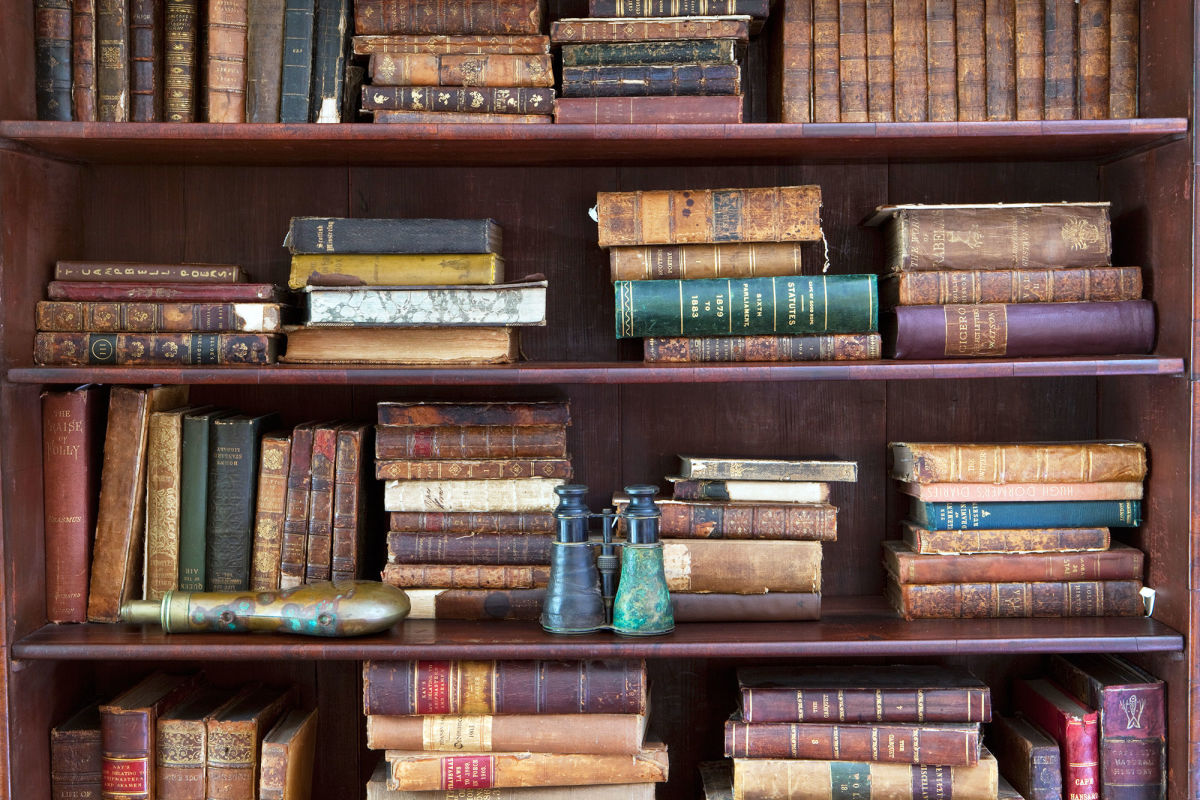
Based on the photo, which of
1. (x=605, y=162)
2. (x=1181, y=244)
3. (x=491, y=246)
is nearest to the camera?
(x=1181, y=244)

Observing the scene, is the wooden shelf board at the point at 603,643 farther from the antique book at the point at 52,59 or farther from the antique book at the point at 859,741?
the antique book at the point at 52,59

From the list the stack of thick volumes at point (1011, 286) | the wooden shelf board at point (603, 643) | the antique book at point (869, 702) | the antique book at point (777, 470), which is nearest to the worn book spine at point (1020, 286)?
the stack of thick volumes at point (1011, 286)

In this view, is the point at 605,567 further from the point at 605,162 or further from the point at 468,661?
the point at 605,162

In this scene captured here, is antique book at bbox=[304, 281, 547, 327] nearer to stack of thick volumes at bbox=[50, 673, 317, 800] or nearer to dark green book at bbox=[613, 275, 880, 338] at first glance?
dark green book at bbox=[613, 275, 880, 338]

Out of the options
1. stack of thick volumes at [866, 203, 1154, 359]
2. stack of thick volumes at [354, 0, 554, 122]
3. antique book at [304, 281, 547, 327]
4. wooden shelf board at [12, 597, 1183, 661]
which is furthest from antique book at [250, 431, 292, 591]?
stack of thick volumes at [866, 203, 1154, 359]

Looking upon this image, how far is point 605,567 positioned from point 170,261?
106cm

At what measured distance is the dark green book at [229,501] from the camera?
181cm

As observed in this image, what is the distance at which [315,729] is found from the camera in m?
2.00

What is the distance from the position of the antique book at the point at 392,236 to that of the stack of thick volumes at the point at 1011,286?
74cm

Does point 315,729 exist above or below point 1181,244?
below

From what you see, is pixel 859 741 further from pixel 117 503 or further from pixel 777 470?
pixel 117 503

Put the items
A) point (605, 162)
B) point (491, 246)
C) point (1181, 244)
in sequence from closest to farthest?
point (1181, 244) → point (491, 246) → point (605, 162)

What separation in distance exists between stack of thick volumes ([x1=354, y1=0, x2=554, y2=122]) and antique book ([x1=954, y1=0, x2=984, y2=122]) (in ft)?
2.29

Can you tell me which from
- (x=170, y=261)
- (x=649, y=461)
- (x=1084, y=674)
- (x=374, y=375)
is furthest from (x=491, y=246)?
(x=1084, y=674)
